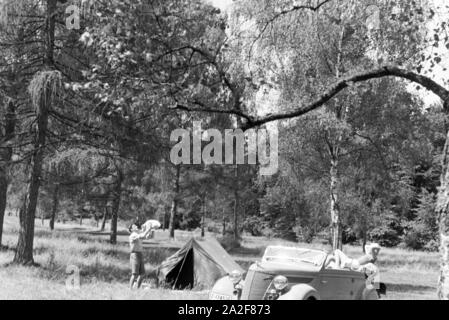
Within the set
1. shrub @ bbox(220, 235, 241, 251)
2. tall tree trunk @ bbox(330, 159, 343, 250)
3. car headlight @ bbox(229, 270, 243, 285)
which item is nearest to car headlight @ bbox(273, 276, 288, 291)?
car headlight @ bbox(229, 270, 243, 285)

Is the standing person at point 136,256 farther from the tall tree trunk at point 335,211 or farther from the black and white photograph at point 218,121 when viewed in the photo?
the tall tree trunk at point 335,211

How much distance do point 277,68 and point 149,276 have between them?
749 cm

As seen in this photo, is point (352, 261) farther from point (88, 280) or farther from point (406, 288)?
point (406, 288)

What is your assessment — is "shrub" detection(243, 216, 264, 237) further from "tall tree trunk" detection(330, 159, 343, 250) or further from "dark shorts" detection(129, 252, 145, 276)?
"dark shorts" detection(129, 252, 145, 276)

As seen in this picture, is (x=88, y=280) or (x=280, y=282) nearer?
(x=280, y=282)

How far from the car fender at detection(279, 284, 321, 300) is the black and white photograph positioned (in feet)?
0.10

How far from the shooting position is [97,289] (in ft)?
35.9

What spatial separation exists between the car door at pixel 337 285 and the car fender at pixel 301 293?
1.29 feet

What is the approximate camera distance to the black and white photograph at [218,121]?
7.07 meters

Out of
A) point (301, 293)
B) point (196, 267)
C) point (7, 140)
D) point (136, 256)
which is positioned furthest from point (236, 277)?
point (7, 140)

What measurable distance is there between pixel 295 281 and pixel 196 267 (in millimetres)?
5532

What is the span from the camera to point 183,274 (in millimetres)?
13391

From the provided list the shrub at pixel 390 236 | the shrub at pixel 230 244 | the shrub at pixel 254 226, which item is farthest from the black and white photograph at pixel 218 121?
the shrub at pixel 254 226
